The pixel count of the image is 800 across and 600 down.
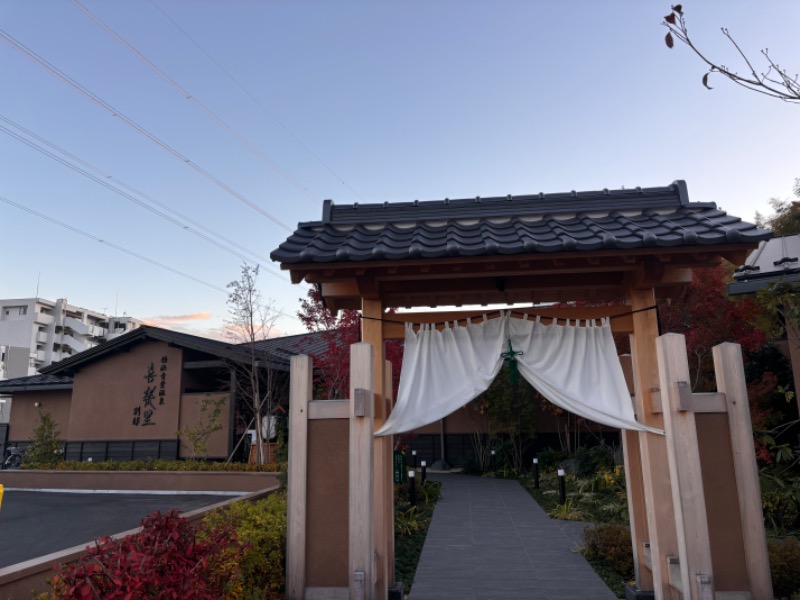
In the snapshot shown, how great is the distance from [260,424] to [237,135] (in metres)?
8.34

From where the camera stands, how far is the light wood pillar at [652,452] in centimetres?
470

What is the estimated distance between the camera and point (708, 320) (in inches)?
428

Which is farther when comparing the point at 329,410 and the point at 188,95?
the point at 188,95

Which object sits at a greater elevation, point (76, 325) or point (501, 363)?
point (76, 325)

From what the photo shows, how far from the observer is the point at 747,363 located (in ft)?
36.4

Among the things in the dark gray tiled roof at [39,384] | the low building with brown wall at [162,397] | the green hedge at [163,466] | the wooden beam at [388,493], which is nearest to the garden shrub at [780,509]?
the wooden beam at [388,493]

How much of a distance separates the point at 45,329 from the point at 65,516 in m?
53.8

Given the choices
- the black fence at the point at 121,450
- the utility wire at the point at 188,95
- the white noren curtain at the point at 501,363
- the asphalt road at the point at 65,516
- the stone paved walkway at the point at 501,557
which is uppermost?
the utility wire at the point at 188,95

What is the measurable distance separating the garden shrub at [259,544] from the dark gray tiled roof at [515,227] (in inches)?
110

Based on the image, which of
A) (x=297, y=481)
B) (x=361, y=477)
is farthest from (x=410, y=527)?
(x=361, y=477)

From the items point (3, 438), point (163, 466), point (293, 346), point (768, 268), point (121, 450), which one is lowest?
point (163, 466)

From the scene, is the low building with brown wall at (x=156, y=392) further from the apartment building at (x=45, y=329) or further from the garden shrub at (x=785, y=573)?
the apartment building at (x=45, y=329)

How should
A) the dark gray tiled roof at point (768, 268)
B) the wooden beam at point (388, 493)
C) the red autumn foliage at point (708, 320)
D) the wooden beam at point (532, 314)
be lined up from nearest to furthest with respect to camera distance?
the wooden beam at point (532, 314) < the wooden beam at point (388, 493) < the dark gray tiled roof at point (768, 268) < the red autumn foliage at point (708, 320)

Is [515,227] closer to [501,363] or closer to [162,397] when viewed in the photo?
[501,363]
